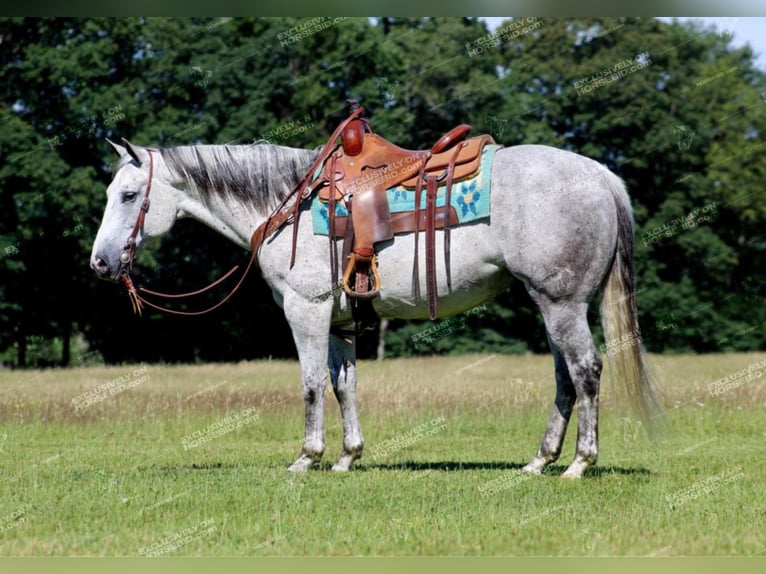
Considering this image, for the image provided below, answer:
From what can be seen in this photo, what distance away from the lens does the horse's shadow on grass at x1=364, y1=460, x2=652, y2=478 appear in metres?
9.91

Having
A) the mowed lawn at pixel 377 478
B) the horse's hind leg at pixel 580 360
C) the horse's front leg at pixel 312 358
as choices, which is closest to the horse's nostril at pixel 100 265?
the horse's front leg at pixel 312 358

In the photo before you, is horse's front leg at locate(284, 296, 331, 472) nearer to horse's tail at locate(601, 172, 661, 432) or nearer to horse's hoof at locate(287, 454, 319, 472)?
horse's hoof at locate(287, 454, 319, 472)

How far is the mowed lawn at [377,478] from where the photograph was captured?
7.18 m

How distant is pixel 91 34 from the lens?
3706cm

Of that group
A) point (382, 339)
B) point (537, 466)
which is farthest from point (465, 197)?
point (382, 339)

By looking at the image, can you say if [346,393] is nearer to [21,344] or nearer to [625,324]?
[625,324]

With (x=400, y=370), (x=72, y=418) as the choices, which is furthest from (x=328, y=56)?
(x=72, y=418)

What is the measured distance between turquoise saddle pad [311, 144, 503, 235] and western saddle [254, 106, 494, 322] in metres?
0.04

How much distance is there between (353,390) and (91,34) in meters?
30.2

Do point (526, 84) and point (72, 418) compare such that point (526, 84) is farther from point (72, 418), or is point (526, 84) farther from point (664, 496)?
point (664, 496)

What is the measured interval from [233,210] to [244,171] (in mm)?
399

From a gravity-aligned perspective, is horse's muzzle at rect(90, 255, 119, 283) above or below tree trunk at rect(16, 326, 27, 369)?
above

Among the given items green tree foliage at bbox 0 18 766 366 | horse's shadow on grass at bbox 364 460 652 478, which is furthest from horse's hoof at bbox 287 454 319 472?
green tree foliage at bbox 0 18 766 366

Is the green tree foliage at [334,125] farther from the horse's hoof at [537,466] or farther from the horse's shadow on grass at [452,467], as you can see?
the horse's hoof at [537,466]
